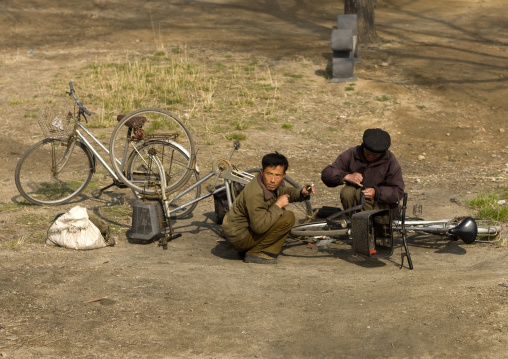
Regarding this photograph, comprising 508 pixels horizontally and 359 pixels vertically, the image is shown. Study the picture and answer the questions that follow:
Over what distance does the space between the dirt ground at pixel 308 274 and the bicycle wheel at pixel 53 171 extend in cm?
23

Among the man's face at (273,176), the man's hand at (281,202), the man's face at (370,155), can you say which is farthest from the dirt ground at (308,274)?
the man's face at (370,155)

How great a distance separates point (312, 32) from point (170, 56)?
4.51m

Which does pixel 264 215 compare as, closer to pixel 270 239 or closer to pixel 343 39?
pixel 270 239

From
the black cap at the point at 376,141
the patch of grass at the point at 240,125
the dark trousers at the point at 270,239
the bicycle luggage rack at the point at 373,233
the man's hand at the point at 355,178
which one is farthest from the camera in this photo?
the patch of grass at the point at 240,125

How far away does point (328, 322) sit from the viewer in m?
5.15

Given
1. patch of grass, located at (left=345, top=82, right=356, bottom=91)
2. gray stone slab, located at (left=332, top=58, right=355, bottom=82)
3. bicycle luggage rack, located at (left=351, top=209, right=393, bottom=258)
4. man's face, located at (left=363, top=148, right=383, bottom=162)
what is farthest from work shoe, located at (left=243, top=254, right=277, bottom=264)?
gray stone slab, located at (left=332, top=58, right=355, bottom=82)

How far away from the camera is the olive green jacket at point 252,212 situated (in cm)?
644

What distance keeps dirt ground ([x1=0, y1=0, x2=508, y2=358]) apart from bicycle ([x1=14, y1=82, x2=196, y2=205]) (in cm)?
32

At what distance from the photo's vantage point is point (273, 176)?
645 centimetres

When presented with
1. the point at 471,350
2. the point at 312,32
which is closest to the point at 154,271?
the point at 471,350

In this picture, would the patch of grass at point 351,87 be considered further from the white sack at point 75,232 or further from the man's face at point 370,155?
the white sack at point 75,232

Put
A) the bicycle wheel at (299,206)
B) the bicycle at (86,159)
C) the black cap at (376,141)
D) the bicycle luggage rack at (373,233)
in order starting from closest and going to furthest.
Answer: the bicycle luggage rack at (373,233) → the black cap at (376,141) → the bicycle wheel at (299,206) → the bicycle at (86,159)

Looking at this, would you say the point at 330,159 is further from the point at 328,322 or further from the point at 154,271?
the point at 328,322

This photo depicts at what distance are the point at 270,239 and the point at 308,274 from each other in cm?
63
